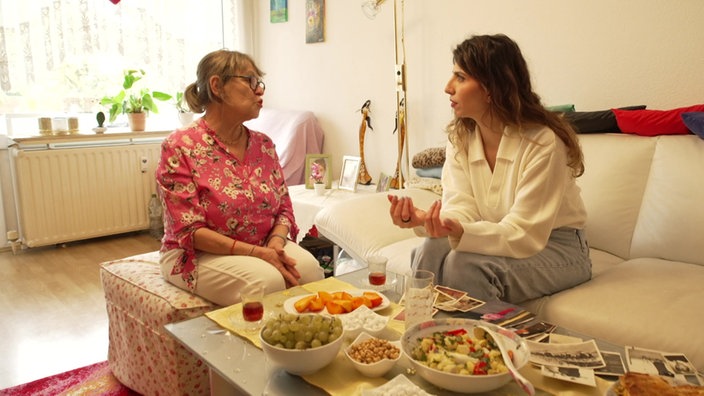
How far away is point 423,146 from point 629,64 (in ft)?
4.06

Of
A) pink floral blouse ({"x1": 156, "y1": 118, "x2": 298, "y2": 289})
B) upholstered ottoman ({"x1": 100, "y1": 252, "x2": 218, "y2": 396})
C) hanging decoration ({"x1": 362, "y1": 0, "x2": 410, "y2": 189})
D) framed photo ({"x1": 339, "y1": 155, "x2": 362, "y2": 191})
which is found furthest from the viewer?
framed photo ({"x1": 339, "y1": 155, "x2": 362, "y2": 191})

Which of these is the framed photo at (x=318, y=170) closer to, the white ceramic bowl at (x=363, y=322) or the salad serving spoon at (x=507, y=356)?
the white ceramic bowl at (x=363, y=322)

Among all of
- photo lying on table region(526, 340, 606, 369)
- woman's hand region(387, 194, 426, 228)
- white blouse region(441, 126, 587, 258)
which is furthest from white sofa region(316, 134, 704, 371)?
woman's hand region(387, 194, 426, 228)

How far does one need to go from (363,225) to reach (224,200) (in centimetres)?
70

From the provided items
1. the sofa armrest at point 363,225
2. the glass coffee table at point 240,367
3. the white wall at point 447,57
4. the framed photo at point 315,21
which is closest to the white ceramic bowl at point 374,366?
the glass coffee table at point 240,367

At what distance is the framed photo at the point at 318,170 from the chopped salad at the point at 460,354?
2.30m

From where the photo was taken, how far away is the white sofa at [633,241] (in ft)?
4.87

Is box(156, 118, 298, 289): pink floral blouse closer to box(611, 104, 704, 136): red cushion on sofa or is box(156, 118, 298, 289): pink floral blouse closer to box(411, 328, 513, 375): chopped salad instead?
box(411, 328, 513, 375): chopped salad

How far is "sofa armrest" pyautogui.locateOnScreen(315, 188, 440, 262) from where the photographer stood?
229 centimetres

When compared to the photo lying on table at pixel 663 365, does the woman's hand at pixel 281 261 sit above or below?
below

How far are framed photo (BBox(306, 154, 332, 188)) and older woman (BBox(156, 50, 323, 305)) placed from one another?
137cm

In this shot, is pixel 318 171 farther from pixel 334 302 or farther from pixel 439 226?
pixel 334 302

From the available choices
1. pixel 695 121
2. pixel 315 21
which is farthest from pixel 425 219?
pixel 315 21

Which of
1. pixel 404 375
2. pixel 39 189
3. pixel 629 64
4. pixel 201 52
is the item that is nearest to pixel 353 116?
pixel 201 52
